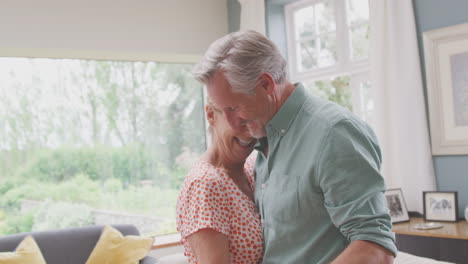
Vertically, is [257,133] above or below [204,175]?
above

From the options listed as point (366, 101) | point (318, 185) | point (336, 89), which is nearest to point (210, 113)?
point (318, 185)

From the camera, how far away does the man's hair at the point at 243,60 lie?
1.29 metres

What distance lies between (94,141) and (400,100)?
10.3 feet

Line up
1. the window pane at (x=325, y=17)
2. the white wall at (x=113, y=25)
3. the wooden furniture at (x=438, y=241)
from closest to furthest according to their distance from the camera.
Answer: the wooden furniture at (x=438, y=241)
the white wall at (x=113, y=25)
the window pane at (x=325, y=17)

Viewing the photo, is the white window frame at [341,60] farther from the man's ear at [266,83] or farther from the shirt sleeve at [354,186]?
the shirt sleeve at [354,186]

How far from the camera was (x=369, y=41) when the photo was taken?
4.47 metres

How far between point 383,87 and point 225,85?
319cm

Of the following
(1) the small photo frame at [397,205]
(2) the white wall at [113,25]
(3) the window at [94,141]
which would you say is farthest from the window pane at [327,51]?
(3) the window at [94,141]

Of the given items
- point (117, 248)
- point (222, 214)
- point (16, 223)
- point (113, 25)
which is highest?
point (113, 25)

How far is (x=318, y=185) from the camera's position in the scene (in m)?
1.23

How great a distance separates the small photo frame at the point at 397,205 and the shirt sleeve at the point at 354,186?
2.91m

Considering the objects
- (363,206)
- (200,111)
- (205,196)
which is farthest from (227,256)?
(200,111)

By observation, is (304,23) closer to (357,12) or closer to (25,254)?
(357,12)

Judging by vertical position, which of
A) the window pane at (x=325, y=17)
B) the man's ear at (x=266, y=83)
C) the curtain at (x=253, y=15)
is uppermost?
the curtain at (x=253, y=15)
